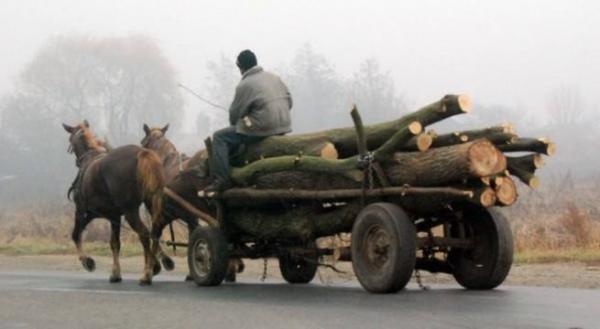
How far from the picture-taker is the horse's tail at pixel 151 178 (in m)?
12.3

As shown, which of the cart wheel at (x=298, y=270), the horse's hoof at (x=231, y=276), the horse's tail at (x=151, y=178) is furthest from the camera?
the horse's tail at (x=151, y=178)

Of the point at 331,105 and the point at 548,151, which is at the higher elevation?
the point at 331,105

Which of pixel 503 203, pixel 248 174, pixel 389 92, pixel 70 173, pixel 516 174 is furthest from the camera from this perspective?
pixel 389 92

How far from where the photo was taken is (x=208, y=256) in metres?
11.0

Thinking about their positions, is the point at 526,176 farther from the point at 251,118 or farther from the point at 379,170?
the point at 251,118

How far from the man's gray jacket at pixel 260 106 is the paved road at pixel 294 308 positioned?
6.17 ft

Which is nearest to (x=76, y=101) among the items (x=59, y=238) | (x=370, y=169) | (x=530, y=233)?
(x=59, y=238)

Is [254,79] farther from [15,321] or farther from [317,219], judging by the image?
[15,321]

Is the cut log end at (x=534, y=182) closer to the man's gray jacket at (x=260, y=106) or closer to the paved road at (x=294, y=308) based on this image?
the paved road at (x=294, y=308)

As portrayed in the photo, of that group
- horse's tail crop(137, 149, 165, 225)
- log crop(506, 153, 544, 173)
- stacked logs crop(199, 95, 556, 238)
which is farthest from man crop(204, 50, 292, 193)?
log crop(506, 153, 544, 173)

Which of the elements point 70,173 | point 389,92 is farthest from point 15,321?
point 389,92

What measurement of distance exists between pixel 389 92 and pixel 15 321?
3474 inches

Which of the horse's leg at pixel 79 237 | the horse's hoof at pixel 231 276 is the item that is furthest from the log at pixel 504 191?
the horse's leg at pixel 79 237

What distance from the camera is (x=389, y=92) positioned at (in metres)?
94.6
